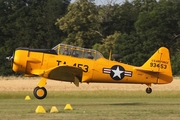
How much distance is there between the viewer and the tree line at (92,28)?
203ft

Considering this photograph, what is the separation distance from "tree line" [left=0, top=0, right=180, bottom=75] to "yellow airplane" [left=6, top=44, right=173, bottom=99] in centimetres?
3251

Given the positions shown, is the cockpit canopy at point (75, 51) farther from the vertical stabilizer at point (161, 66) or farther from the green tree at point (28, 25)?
the green tree at point (28, 25)

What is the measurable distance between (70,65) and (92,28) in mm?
44058

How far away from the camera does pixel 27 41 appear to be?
221 ft

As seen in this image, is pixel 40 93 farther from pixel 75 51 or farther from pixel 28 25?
pixel 28 25

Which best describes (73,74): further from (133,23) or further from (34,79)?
(133,23)

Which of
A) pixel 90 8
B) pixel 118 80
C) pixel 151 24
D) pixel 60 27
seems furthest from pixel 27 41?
pixel 118 80

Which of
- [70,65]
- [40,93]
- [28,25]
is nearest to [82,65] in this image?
[70,65]

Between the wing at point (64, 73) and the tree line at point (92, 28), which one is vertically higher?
the tree line at point (92, 28)

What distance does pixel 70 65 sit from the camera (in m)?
24.6

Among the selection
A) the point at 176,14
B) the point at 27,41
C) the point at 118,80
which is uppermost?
the point at 176,14

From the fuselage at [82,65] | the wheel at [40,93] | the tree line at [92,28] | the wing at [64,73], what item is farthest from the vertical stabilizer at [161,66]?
the tree line at [92,28]

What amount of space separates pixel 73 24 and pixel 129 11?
552 inches

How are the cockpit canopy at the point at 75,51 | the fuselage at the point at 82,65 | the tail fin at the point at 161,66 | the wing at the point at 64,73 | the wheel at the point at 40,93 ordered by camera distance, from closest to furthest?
the wing at the point at 64,73 → the wheel at the point at 40,93 → the fuselage at the point at 82,65 → the cockpit canopy at the point at 75,51 → the tail fin at the point at 161,66
